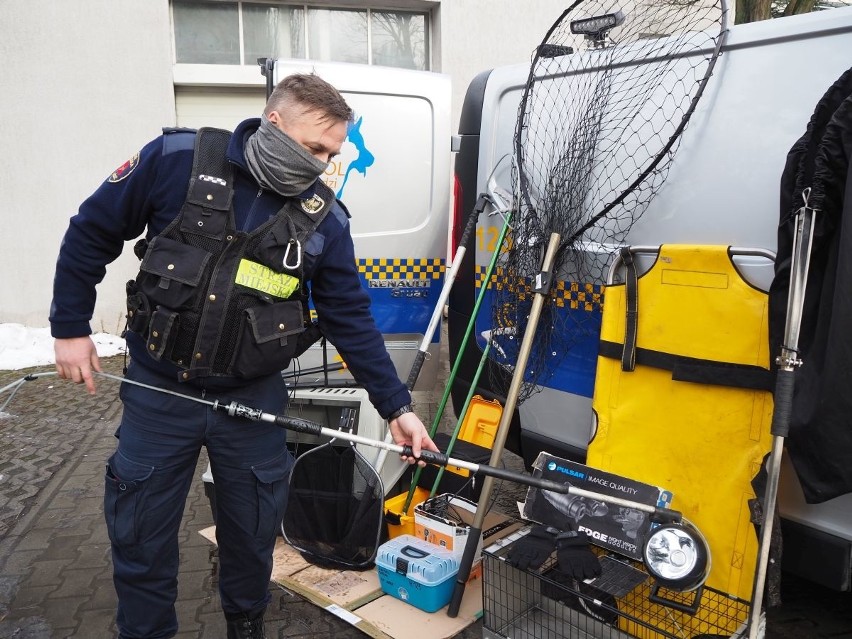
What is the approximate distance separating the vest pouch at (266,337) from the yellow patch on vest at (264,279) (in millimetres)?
46

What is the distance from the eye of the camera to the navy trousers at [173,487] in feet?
7.07

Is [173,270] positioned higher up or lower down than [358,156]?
lower down

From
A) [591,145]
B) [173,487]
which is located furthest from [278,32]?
[173,487]

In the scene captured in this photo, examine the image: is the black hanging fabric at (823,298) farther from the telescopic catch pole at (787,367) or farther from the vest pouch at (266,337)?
the vest pouch at (266,337)

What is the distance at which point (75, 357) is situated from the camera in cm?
213

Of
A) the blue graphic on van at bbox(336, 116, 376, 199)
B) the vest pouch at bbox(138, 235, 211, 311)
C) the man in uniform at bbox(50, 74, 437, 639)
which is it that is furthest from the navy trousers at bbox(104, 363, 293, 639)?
the blue graphic on van at bbox(336, 116, 376, 199)

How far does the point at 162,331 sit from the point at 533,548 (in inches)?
56.7

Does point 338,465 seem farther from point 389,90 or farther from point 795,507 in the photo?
point 389,90

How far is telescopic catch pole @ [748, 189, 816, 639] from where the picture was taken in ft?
6.64

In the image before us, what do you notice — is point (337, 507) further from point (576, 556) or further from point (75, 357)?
point (75, 357)

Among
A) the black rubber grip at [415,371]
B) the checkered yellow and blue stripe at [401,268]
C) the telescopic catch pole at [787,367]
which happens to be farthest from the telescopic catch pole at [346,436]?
the checkered yellow and blue stripe at [401,268]

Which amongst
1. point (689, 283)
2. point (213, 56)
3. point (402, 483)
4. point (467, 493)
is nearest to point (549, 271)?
point (689, 283)

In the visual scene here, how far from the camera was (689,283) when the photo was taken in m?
2.54

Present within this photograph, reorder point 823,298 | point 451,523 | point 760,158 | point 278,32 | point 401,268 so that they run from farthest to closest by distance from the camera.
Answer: point 278,32
point 401,268
point 451,523
point 760,158
point 823,298
